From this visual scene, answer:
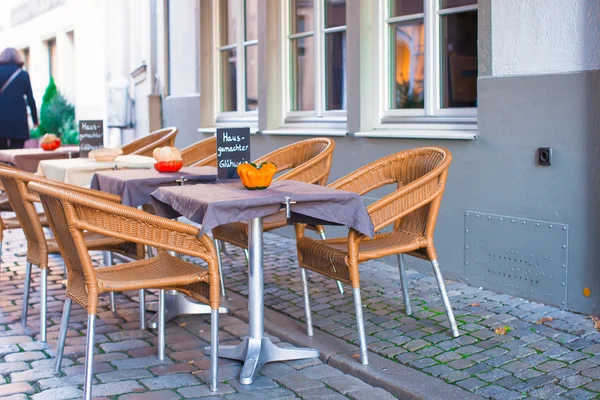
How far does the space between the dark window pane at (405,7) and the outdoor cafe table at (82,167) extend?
7.57 ft

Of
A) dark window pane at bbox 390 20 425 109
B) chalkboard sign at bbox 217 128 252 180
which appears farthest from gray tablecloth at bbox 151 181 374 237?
dark window pane at bbox 390 20 425 109

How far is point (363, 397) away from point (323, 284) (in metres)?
2.25

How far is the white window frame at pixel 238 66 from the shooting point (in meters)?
9.56

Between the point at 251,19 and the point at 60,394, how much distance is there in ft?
19.7

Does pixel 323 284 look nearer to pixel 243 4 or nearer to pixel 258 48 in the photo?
pixel 258 48

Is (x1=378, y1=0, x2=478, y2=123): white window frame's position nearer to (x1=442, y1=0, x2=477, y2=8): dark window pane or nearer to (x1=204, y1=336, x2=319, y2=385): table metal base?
(x1=442, y1=0, x2=477, y2=8): dark window pane

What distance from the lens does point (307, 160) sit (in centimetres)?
637

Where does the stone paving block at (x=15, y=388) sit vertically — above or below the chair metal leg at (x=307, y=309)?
below

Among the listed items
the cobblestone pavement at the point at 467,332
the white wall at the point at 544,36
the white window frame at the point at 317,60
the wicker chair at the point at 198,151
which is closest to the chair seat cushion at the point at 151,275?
the cobblestone pavement at the point at 467,332

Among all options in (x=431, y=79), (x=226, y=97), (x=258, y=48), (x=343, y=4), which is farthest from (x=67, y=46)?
(x=431, y=79)

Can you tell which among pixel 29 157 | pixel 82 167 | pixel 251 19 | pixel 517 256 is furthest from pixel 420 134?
pixel 29 157

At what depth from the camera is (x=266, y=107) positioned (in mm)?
8820

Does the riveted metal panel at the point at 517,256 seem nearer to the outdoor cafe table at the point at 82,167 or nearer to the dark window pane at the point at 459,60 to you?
the dark window pane at the point at 459,60

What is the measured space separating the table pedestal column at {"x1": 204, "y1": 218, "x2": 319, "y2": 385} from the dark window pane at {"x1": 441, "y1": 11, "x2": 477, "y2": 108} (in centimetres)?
260
